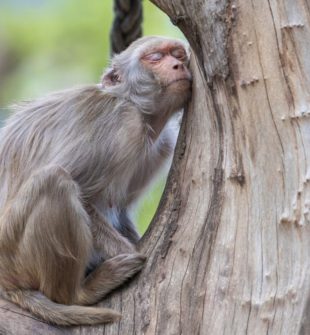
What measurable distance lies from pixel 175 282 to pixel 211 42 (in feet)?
4.33

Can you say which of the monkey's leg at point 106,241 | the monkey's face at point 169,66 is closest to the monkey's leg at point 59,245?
the monkey's leg at point 106,241

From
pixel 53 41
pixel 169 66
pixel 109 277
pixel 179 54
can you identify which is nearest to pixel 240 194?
pixel 109 277

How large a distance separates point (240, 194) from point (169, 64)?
1212mm

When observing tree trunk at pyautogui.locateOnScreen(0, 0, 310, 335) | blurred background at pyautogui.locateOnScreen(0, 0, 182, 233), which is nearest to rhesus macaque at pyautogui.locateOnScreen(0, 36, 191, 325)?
tree trunk at pyautogui.locateOnScreen(0, 0, 310, 335)

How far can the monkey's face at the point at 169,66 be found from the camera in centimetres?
519

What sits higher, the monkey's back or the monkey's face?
the monkey's face

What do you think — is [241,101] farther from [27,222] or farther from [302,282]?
[27,222]

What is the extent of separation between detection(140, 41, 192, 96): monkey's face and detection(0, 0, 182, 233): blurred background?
6.64 meters

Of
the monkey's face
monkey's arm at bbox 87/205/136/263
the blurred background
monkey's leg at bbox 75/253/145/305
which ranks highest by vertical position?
the blurred background

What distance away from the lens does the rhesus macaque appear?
4.84 meters

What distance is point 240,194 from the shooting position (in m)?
4.45

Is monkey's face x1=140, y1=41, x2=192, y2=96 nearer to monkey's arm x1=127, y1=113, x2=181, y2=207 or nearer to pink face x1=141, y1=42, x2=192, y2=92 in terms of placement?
pink face x1=141, y1=42, x2=192, y2=92

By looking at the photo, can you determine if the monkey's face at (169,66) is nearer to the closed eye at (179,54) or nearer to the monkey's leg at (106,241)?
the closed eye at (179,54)

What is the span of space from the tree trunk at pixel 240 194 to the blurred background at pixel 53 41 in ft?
24.8
